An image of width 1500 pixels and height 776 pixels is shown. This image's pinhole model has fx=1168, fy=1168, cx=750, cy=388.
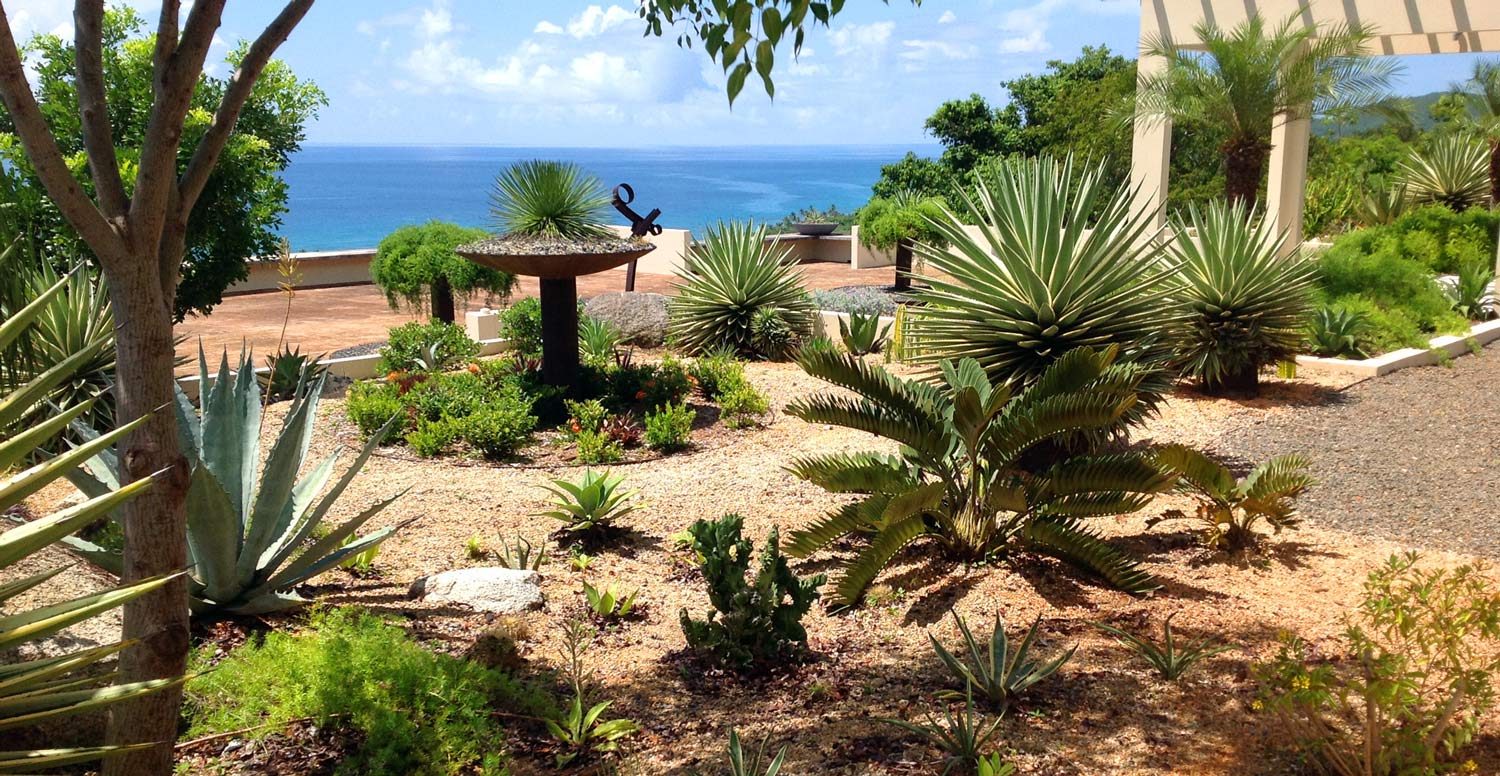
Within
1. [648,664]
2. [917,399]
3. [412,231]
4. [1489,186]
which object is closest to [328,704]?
[648,664]

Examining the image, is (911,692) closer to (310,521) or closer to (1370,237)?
(310,521)

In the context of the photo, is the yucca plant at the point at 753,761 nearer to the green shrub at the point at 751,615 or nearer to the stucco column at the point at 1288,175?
the green shrub at the point at 751,615

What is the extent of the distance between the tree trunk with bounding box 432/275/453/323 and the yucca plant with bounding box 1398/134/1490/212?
18907 mm

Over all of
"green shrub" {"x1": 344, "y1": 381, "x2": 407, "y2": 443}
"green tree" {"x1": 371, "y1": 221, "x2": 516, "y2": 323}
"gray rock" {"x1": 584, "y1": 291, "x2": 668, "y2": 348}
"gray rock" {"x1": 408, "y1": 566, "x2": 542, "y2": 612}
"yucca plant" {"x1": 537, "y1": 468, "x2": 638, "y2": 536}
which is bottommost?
"gray rock" {"x1": 408, "y1": 566, "x2": 542, "y2": 612}

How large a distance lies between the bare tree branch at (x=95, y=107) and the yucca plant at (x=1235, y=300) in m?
8.31

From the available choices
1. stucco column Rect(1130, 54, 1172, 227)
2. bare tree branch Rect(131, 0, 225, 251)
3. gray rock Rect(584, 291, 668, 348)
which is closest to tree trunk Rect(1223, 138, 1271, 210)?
stucco column Rect(1130, 54, 1172, 227)

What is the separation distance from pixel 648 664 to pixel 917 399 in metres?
1.91

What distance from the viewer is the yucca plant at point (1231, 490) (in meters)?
5.67

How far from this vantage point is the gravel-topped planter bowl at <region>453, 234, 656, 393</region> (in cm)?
930

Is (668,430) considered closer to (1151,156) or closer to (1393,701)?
(1393,701)

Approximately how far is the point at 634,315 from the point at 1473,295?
33.4ft

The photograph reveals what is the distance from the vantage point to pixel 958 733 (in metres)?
3.58

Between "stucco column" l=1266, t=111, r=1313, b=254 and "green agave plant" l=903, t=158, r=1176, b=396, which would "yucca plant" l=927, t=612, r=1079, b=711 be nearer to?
"green agave plant" l=903, t=158, r=1176, b=396

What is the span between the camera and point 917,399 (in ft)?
18.5
